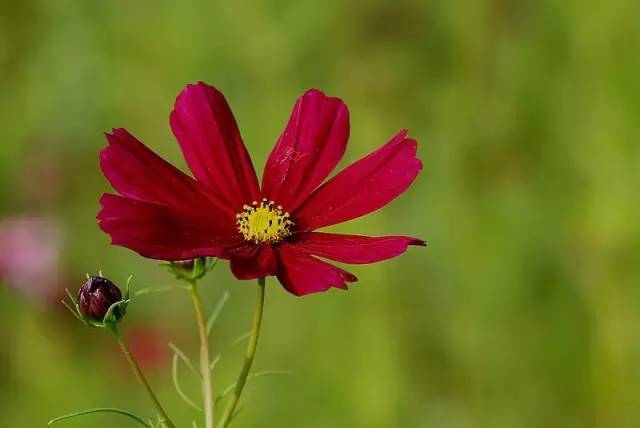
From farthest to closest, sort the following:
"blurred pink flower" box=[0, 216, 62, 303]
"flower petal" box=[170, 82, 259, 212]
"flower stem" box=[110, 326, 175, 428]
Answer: "blurred pink flower" box=[0, 216, 62, 303], "flower petal" box=[170, 82, 259, 212], "flower stem" box=[110, 326, 175, 428]

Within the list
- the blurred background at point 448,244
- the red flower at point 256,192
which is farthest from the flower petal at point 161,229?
the blurred background at point 448,244

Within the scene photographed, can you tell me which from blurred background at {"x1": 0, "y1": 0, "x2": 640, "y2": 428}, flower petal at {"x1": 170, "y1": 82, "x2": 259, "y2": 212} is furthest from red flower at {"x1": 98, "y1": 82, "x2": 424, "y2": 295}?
blurred background at {"x1": 0, "y1": 0, "x2": 640, "y2": 428}

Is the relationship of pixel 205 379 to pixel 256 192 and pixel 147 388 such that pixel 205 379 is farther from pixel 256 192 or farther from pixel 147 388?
pixel 256 192

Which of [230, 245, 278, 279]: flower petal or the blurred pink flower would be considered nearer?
[230, 245, 278, 279]: flower petal

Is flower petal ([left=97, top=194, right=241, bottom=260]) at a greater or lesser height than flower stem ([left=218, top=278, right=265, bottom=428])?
greater

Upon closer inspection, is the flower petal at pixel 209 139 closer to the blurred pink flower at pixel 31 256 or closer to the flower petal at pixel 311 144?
the flower petal at pixel 311 144

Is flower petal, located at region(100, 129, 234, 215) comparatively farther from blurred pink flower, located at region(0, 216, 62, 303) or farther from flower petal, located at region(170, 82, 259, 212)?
blurred pink flower, located at region(0, 216, 62, 303)

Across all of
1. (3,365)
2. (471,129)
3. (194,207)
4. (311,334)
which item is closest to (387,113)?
(471,129)
